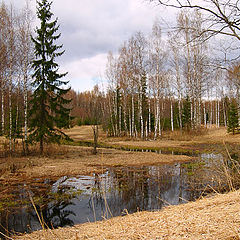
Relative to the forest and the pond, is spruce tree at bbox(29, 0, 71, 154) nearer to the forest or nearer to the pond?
the forest

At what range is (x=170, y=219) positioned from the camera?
10.8 ft

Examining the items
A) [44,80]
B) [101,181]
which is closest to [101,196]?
[101,181]

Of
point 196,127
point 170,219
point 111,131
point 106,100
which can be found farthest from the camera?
point 106,100

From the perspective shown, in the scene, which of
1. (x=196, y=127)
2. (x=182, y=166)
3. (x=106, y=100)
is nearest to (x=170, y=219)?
(x=182, y=166)

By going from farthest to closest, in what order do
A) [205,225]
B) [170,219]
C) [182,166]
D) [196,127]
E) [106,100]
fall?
[106,100]
[196,127]
[182,166]
[170,219]
[205,225]

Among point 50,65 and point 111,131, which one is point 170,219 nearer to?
point 50,65

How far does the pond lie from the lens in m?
6.19

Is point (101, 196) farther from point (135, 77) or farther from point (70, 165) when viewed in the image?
point (135, 77)

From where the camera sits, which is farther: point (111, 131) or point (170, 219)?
point (111, 131)

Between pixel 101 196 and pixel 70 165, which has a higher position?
pixel 70 165

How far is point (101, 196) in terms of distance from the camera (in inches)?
321

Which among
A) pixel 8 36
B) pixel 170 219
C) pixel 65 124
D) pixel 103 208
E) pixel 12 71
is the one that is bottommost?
pixel 103 208

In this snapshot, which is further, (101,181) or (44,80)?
(44,80)

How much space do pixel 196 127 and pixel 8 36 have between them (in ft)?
71.3
